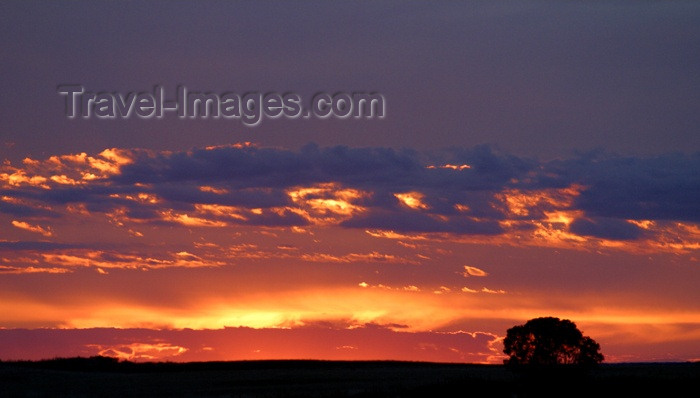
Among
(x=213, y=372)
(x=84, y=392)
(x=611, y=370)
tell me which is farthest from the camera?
(x=213, y=372)

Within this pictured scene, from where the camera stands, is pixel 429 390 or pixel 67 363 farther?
pixel 67 363

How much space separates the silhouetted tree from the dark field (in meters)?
0.88

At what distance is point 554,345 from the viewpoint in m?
65.1

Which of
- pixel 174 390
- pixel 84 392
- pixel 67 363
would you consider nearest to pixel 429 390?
pixel 174 390

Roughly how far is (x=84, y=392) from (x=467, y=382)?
80.2 ft

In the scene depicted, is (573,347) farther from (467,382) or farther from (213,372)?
(213,372)

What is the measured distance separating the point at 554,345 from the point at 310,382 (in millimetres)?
19981

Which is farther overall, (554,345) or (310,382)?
(310,382)

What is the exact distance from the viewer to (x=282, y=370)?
9231 cm

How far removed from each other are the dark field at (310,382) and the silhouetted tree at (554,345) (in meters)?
0.88

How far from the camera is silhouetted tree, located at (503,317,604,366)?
6512 cm

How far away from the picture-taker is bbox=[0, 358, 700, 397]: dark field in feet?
209

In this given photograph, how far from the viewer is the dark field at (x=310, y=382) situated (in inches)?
2505

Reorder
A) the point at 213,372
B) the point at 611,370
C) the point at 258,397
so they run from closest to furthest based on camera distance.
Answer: the point at 258,397
the point at 611,370
the point at 213,372
